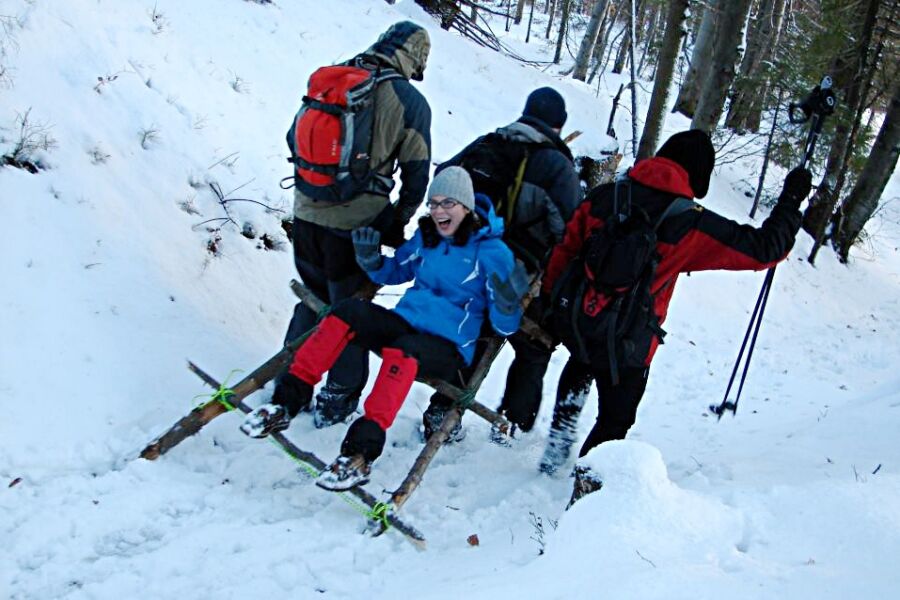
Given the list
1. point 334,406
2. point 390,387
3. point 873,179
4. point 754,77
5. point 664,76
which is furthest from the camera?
point 754,77

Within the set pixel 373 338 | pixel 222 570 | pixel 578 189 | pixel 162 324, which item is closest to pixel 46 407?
pixel 162 324

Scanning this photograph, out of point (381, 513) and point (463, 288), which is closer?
point (381, 513)

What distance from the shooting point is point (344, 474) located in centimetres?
351

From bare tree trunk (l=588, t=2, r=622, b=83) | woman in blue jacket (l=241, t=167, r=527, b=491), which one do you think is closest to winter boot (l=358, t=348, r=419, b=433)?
woman in blue jacket (l=241, t=167, r=527, b=491)

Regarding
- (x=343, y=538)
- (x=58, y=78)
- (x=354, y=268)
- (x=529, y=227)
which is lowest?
(x=343, y=538)

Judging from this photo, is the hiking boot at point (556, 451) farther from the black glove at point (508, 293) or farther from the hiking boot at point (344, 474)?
the hiking boot at point (344, 474)

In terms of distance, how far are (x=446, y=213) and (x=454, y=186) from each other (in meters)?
0.17

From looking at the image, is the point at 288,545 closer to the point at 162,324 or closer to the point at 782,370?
the point at 162,324

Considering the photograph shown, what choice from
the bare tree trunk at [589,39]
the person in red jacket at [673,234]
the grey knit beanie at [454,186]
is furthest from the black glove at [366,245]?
the bare tree trunk at [589,39]

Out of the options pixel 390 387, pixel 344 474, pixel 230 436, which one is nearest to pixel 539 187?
pixel 390 387

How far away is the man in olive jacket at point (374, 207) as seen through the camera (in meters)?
4.30

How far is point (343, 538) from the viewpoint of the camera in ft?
11.6

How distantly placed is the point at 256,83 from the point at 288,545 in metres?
6.63

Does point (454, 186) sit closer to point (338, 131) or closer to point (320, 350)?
point (338, 131)
